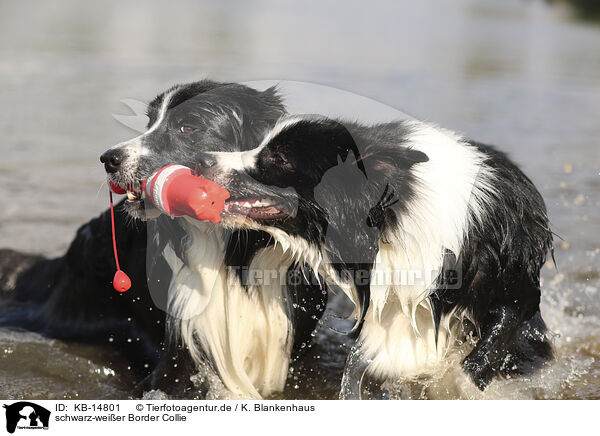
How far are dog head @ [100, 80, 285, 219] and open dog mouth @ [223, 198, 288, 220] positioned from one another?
363 millimetres

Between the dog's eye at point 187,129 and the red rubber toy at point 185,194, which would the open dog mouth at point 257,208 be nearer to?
the red rubber toy at point 185,194

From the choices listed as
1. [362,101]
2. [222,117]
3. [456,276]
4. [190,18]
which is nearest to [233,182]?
[222,117]

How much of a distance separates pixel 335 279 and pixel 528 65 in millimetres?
12369

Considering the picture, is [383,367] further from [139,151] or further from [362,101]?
[139,151]

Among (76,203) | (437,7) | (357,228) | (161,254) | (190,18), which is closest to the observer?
(357,228)

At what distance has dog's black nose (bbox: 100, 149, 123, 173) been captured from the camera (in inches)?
130

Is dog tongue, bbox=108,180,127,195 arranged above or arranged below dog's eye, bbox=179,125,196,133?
below

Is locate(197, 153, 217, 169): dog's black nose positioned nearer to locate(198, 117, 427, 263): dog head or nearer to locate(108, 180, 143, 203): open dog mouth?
locate(198, 117, 427, 263): dog head

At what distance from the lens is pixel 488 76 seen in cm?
1331

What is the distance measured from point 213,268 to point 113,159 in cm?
67

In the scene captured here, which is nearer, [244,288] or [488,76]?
[244,288]

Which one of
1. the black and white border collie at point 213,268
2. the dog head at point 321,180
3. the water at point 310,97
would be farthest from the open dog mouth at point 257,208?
the water at point 310,97
